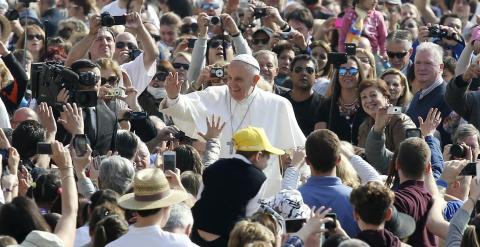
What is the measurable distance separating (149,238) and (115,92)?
4506mm

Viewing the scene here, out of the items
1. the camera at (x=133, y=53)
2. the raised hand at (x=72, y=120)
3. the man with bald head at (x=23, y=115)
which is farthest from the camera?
the camera at (x=133, y=53)

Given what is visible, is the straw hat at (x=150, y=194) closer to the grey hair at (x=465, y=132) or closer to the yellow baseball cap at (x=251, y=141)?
the yellow baseball cap at (x=251, y=141)

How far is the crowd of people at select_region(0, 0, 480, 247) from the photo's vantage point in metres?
9.00

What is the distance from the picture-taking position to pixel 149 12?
1967 centimetres

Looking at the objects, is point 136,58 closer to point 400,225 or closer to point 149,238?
point 400,225

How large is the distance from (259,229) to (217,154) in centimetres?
→ 317

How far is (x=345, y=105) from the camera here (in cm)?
1398

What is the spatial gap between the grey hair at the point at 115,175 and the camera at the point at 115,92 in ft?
8.12

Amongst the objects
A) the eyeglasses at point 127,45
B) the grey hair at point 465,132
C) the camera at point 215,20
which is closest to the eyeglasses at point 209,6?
the eyeglasses at point 127,45

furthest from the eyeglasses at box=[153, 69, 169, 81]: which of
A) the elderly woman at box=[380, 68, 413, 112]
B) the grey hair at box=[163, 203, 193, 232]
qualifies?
the grey hair at box=[163, 203, 193, 232]

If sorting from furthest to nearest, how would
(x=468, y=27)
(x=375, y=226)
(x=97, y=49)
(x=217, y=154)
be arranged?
(x=468, y=27)
(x=97, y=49)
(x=217, y=154)
(x=375, y=226)

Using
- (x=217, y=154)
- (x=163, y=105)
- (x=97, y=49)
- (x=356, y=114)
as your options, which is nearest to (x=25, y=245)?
(x=217, y=154)

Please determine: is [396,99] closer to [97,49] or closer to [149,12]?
[97,49]

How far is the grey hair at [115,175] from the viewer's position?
1042 cm
